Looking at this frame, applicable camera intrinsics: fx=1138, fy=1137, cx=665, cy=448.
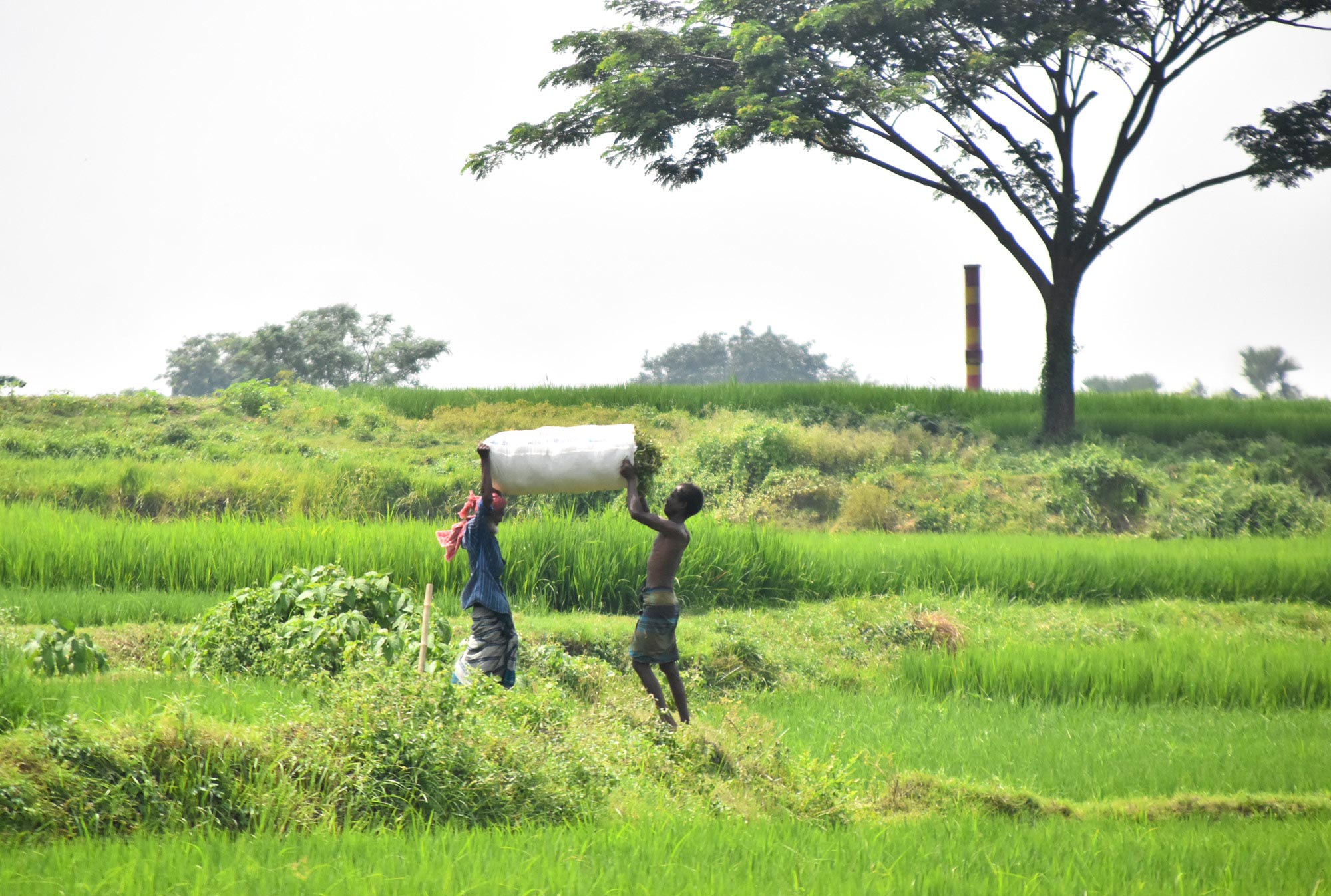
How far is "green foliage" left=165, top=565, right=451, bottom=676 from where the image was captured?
7594mm

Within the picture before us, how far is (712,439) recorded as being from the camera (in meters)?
19.9

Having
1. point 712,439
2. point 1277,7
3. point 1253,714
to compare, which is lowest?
point 1253,714

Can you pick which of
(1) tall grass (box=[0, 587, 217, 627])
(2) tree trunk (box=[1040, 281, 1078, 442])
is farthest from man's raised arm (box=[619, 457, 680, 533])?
(2) tree trunk (box=[1040, 281, 1078, 442])

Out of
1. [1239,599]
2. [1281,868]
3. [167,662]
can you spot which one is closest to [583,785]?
[1281,868]

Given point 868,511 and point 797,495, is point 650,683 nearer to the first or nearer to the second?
point 868,511

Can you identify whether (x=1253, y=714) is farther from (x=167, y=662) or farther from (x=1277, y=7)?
(x=1277, y=7)

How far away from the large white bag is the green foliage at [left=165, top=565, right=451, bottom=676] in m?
1.44

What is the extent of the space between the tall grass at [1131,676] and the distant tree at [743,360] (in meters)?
47.7

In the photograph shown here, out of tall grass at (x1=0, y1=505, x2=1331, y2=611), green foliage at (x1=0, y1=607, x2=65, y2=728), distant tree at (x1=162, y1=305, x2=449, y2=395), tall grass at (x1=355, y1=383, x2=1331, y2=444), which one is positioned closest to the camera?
green foliage at (x1=0, y1=607, x2=65, y2=728)

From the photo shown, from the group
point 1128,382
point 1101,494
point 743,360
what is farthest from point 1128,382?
point 1101,494

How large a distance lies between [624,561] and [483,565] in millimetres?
4836

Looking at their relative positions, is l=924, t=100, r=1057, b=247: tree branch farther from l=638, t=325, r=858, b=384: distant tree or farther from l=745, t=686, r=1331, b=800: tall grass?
l=638, t=325, r=858, b=384: distant tree

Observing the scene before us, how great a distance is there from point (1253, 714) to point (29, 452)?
18.5m

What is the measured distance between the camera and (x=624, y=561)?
463 inches
